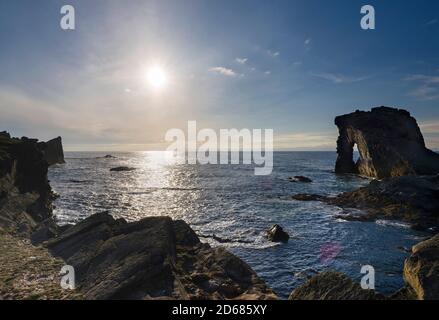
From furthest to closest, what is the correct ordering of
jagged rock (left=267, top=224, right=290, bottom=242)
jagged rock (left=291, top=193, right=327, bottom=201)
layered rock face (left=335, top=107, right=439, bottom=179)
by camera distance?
layered rock face (left=335, top=107, right=439, bottom=179)
jagged rock (left=291, top=193, right=327, bottom=201)
jagged rock (left=267, top=224, right=290, bottom=242)

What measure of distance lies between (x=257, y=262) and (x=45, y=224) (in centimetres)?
1959

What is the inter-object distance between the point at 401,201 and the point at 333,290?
3225cm

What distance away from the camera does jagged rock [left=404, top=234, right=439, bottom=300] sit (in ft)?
40.7

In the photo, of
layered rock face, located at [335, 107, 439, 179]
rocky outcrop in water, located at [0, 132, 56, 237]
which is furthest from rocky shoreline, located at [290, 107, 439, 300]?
rocky outcrop in water, located at [0, 132, 56, 237]

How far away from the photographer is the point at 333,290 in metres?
12.9

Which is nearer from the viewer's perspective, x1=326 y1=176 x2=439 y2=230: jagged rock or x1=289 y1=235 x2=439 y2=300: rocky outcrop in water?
x1=289 y1=235 x2=439 y2=300: rocky outcrop in water

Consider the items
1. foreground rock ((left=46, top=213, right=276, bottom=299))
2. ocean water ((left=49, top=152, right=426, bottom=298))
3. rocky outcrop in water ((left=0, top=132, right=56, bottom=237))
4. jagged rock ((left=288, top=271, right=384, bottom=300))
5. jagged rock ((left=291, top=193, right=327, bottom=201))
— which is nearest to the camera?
jagged rock ((left=288, top=271, right=384, bottom=300))

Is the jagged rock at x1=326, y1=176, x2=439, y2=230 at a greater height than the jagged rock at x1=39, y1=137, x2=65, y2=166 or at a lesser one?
lesser

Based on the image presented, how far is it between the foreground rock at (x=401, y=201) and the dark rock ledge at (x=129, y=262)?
25083 mm

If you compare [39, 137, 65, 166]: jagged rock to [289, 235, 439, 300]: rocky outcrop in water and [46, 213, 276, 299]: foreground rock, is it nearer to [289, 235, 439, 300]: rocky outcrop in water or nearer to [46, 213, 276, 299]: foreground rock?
[46, 213, 276, 299]: foreground rock

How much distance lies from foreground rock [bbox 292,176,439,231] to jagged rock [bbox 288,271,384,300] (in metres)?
24.6

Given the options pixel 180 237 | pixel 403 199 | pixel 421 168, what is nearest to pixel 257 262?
pixel 180 237

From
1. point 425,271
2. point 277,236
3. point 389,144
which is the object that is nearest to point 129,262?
point 425,271
